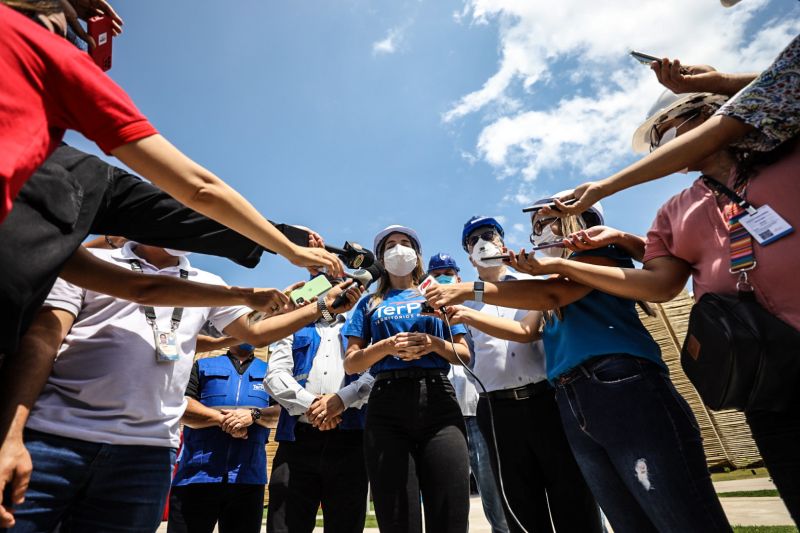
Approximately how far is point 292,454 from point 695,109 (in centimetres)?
332

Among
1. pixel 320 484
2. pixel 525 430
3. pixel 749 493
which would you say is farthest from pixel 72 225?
pixel 749 493

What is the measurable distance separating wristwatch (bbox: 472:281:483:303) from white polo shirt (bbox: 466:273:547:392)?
0.90 m

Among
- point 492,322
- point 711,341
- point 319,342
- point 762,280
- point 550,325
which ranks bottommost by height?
point 711,341

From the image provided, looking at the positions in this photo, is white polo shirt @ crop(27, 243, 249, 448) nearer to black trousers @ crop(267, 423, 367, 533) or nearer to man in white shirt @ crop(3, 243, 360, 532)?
man in white shirt @ crop(3, 243, 360, 532)

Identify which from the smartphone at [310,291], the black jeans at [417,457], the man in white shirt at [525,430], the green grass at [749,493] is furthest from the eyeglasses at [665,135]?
the green grass at [749,493]

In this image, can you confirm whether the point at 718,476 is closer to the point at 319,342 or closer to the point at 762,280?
the point at 319,342

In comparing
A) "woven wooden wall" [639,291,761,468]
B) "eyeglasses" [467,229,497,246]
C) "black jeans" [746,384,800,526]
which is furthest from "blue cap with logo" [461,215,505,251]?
"woven wooden wall" [639,291,761,468]

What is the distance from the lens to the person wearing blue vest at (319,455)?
11.1ft

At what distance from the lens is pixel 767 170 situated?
5.60 ft

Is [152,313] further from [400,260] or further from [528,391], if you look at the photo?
[528,391]

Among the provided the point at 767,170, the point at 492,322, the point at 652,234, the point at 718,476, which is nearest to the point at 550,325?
the point at 492,322

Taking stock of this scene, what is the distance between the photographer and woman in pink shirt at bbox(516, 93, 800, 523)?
5.13 feet

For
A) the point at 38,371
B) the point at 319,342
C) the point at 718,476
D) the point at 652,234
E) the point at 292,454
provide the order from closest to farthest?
the point at 38,371, the point at 652,234, the point at 292,454, the point at 319,342, the point at 718,476

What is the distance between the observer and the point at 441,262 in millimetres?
5082
